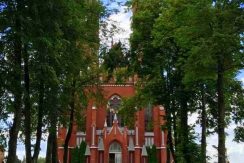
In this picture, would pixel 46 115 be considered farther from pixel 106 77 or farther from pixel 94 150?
pixel 94 150

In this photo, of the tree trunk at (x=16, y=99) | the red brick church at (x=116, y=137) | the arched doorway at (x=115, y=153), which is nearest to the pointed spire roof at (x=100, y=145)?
the red brick church at (x=116, y=137)

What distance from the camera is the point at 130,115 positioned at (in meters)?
27.3

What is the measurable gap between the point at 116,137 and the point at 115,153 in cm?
182

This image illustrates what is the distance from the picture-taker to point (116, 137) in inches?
2055

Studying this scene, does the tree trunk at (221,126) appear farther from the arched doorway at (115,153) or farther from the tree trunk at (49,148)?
the arched doorway at (115,153)

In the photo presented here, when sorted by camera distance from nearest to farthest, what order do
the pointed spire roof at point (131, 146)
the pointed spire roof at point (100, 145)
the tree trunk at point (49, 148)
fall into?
1. the tree trunk at point (49, 148)
2. the pointed spire roof at point (100, 145)
3. the pointed spire roof at point (131, 146)

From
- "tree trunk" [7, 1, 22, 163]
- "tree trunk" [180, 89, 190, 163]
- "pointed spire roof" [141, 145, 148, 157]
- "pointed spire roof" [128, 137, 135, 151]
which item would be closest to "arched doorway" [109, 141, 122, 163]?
"pointed spire roof" [128, 137, 135, 151]

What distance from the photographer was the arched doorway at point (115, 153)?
51750 millimetres

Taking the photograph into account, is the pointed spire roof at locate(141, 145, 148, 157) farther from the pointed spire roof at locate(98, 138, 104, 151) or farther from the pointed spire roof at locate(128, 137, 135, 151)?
the pointed spire roof at locate(98, 138, 104, 151)

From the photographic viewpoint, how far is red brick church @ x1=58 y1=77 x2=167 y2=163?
51.8m

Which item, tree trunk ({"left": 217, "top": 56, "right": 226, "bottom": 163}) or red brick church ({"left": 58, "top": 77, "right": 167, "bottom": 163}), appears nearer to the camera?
tree trunk ({"left": 217, "top": 56, "right": 226, "bottom": 163})

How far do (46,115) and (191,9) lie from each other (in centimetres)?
722

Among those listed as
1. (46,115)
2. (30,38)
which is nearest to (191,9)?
(30,38)

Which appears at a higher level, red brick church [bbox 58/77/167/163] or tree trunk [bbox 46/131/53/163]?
red brick church [bbox 58/77/167/163]
